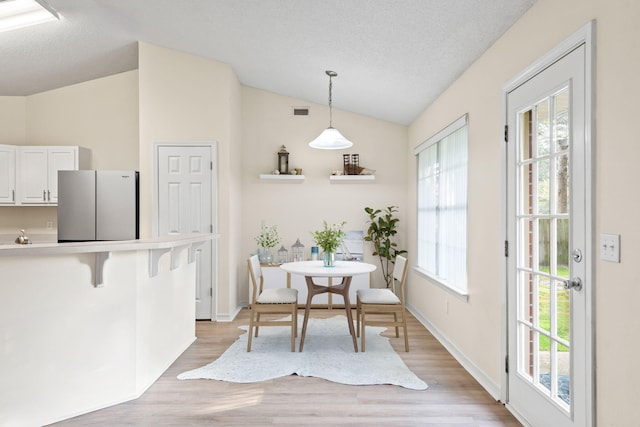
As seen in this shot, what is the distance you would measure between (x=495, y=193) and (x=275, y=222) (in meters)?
3.67

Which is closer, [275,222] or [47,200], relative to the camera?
[47,200]

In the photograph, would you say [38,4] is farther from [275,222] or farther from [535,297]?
[535,297]

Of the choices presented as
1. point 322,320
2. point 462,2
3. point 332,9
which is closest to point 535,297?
point 462,2

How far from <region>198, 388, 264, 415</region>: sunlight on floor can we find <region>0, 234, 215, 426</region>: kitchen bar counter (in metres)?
0.58

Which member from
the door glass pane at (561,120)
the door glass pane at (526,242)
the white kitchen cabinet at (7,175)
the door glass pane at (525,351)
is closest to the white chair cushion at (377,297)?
the door glass pane at (525,351)

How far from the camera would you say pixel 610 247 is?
5.99 ft

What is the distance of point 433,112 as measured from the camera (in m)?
4.76

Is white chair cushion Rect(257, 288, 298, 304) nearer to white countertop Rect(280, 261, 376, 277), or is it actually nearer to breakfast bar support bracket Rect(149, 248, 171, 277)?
white countertop Rect(280, 261, 376, 277)

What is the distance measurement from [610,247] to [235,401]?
240 cm

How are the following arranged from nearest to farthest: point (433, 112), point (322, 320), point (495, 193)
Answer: point (495, 193)
point (433, 112)
point (322, 320)

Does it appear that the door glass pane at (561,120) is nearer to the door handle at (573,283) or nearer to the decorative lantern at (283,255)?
the door handle at (573,283)

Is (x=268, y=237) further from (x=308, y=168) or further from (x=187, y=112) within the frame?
(x=187, y=112)

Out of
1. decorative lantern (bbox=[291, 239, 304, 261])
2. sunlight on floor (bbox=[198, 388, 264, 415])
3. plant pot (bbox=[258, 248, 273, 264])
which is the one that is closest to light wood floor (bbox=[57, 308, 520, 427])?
sunlight on floor (bbox=[198, 388, 264, 415])

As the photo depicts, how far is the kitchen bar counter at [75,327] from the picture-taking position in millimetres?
2412
